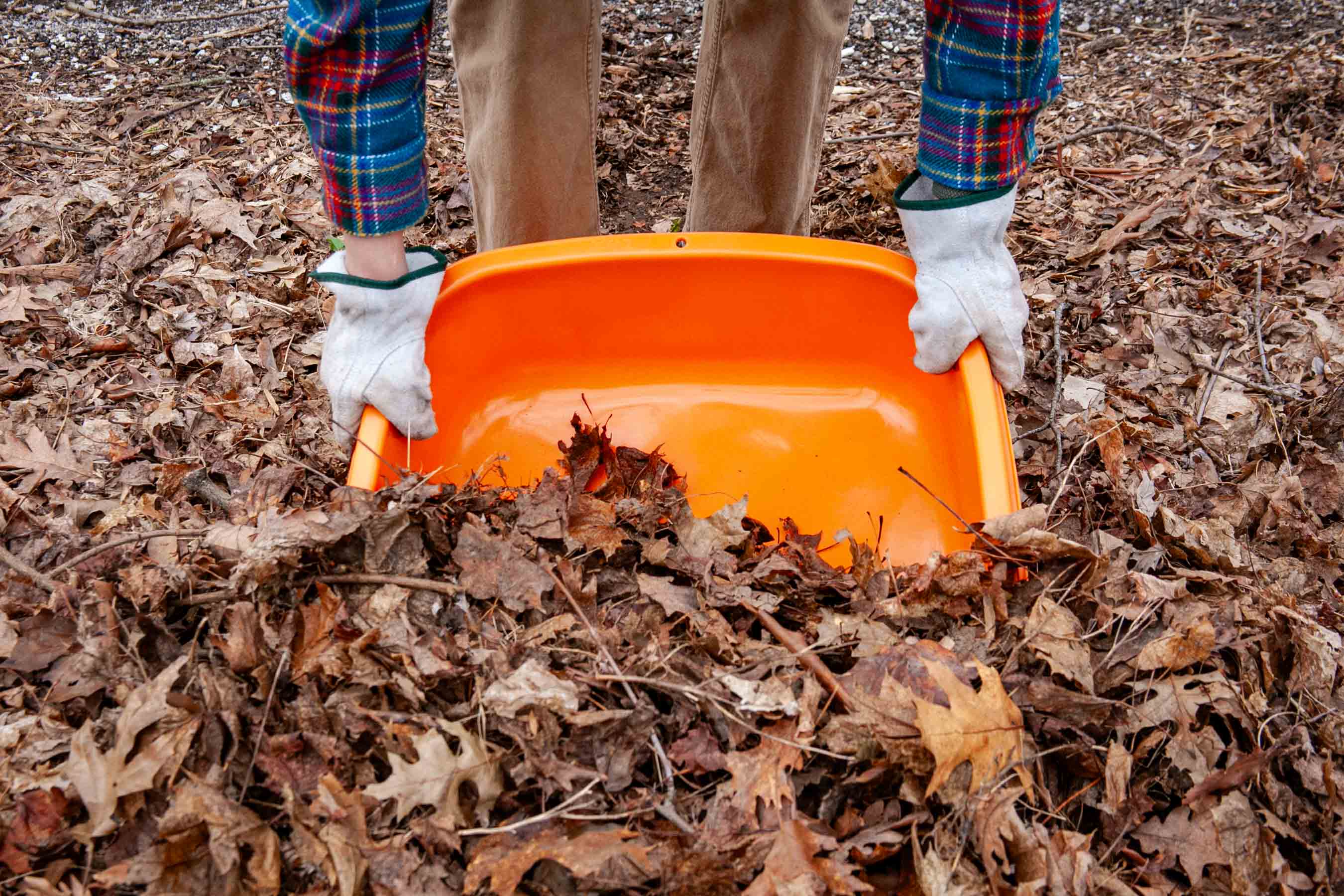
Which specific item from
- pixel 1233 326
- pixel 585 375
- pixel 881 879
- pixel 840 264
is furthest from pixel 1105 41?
→ pixel 881 879

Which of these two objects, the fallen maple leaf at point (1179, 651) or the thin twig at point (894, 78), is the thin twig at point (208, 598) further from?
the thin twig at point (894, 78)

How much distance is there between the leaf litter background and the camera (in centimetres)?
112

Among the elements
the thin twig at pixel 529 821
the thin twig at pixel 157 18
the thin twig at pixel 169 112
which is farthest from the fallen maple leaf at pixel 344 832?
the thin twig at pixel 157 18

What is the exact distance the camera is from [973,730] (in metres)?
1.17

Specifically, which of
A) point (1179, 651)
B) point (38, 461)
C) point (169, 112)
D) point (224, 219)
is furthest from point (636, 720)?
point (169, 112)

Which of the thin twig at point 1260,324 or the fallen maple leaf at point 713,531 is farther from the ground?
the fallen maple leaf at point 713,531

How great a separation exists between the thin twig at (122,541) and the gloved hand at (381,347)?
329mm

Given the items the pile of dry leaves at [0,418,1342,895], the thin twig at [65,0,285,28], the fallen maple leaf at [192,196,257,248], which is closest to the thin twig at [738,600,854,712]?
the pile of dry leaves at [0,418,1342,895]

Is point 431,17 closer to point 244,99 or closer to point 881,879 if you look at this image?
point 881,879

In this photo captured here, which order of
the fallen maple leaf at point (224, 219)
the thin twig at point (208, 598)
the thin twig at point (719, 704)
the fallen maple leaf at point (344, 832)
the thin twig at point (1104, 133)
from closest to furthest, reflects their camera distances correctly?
the fallen maple leaf at point (344, 832) < the thin twig at point (719, 704) < the thin twig at point (208, 598) < the fallen maple leaf at point (224, 219) < the thin twig at point (1104, 133)

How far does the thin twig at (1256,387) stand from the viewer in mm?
2117

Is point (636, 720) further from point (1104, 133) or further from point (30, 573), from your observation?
point (1104, 133)

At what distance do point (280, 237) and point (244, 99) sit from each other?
0.83m

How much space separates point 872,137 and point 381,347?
196 centimetres
